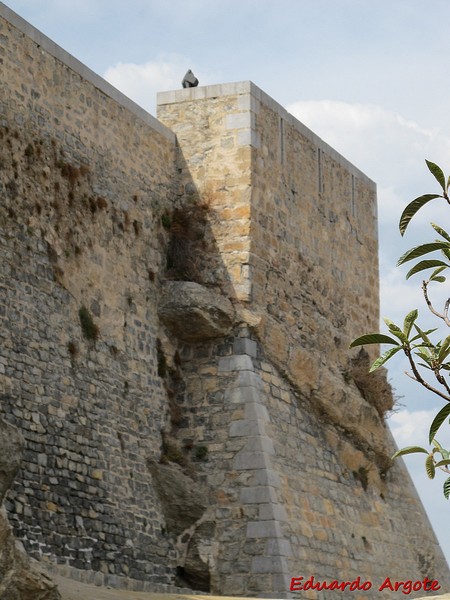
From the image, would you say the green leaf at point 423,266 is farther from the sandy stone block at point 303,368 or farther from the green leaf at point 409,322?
the sandy stone block at point 303,368

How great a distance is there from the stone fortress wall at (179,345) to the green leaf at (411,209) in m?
4.54

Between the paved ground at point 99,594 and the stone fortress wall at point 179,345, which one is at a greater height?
the stone fortress wall at point 179,345

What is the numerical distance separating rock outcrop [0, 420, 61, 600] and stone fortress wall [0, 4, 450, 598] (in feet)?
9.27

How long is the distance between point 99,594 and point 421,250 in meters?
4.51

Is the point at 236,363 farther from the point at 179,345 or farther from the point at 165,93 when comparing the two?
the point at 165,93

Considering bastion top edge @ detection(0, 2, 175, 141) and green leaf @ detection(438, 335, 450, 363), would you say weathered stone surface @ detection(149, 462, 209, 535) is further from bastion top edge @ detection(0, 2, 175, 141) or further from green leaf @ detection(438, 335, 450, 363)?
green leaf @ detection(438, 335, 450, 363)

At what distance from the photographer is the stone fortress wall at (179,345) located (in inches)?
512

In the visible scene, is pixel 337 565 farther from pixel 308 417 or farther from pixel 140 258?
pixel 140 258

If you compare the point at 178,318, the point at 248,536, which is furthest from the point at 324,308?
the point at 248,536

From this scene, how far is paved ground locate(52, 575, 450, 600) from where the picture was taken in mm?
10992

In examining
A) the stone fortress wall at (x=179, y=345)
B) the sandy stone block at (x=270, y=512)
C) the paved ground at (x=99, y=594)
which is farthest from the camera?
the sandy stone block at (x=270, y=512)

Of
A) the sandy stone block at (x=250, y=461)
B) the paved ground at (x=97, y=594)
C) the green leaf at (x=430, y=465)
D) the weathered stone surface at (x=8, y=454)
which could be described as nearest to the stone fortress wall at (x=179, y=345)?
the sandy stone block at (x=250, y=461)

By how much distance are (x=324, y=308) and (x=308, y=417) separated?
173 centimetres

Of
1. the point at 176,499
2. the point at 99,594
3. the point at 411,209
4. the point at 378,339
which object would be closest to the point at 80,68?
the point at 176,499
